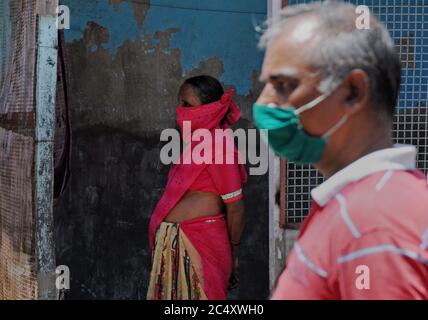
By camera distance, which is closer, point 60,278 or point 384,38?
point 384,38

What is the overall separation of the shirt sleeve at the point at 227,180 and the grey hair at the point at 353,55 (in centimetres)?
239

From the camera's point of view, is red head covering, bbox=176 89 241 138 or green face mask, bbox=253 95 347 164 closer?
green face mask, bbox=253 95 347 164

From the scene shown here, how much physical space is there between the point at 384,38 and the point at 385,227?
0.45 m

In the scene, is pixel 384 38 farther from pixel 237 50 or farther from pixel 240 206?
pixel 237 50

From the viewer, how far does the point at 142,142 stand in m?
5.35

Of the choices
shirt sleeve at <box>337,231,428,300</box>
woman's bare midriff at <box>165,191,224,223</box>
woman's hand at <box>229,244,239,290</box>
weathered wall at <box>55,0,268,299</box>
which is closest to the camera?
shirt sleeve at <box>337,231,428,300</box>

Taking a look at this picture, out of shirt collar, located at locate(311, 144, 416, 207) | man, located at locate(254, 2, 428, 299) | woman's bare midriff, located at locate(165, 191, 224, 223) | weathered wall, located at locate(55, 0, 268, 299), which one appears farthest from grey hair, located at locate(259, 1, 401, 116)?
weathered wall, located at locate(55, 0, 268, 299)

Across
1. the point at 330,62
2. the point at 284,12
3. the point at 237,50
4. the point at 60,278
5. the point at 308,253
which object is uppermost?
the point at 237,50

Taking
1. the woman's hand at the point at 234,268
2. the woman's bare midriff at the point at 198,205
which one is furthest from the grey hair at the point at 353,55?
the woman's hand at the point at 234,268

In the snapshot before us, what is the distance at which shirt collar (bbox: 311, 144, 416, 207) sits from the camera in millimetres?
1519

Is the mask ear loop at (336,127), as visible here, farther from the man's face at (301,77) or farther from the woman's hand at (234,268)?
the woman's hand at (234,268)

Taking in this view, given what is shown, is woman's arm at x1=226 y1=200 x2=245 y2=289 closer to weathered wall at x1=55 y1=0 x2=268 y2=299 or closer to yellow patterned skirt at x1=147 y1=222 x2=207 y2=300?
yellow patterned skirt at x1=147 y1=222 x2=207 y2=300

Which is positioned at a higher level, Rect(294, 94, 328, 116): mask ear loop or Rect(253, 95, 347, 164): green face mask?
Rect(294, 94, 328, 116): mask ear loop
